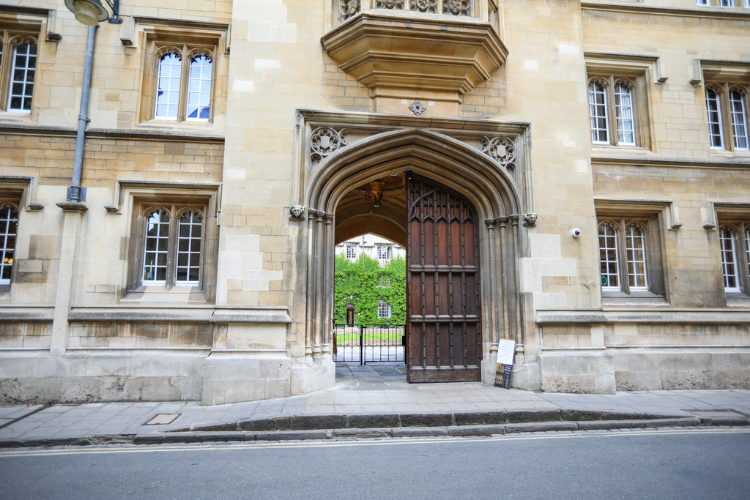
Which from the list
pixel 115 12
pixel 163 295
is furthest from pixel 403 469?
pixel 115 12

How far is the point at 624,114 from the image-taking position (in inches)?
376

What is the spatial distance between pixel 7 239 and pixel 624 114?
41.2 feet

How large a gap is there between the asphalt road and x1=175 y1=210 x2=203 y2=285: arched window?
11.4ft

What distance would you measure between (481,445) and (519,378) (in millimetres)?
2884

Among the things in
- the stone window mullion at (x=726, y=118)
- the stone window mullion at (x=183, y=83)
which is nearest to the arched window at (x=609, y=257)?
the stone window mullion at (x=726, y=118)

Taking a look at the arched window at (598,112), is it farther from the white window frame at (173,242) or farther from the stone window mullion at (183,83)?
the stone window mullion at (183,83)

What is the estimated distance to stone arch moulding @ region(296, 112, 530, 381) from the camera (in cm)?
779

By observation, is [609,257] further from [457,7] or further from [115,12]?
[115,12]

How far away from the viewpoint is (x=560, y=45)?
8719 mm

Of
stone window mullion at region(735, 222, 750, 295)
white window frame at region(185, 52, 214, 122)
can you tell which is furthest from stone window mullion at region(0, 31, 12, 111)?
stone window mullion at region(735, 222, 750, 295)

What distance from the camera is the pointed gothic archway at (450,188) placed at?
7840 millimetres

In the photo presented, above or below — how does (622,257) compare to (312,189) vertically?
below

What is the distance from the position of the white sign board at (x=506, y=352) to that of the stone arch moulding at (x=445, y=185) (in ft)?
0.73

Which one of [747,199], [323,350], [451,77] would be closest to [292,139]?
[451,77]
